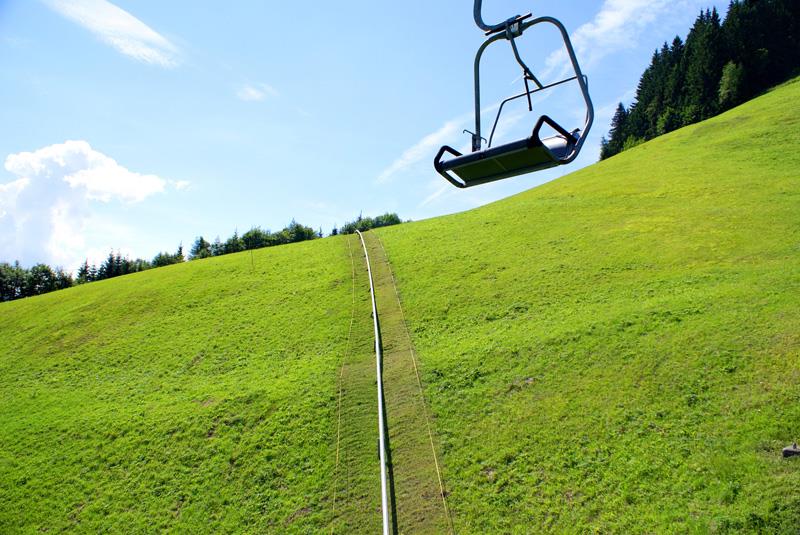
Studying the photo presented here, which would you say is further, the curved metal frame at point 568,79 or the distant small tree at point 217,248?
the distant small tree at point 217,248

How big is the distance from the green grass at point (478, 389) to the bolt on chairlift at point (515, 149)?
30.9 feet

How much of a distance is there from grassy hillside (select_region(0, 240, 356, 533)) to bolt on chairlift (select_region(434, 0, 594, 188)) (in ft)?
38.0

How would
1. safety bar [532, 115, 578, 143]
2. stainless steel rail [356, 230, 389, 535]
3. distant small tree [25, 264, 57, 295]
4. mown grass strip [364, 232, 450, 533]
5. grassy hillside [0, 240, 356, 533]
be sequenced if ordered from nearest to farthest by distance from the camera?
safety bar [532, 115, 578, 143]
stainless steel rail [356, 230, 389, 535]
mown grass strip [364, 232, 450, 533]
grassy hillside [0, 240, 356, 533]
distant small tree [25, 264, 57, 295]

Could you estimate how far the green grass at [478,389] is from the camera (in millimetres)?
12922

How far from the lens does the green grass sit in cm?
1292

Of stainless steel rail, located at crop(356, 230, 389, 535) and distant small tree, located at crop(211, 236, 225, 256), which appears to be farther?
distant small tree, located at crop(211, 236, 225, 256)

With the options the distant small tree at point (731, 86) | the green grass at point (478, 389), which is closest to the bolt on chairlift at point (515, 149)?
the green grass at point (478, 389)

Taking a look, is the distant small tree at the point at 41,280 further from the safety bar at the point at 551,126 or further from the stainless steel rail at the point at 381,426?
the safety bar at the point at 551,126

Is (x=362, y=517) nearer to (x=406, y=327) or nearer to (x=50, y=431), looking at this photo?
(x=406, y=327)

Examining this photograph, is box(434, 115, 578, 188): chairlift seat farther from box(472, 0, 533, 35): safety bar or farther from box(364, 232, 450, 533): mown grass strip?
box(364, 232, 450, 533): mown grass strip

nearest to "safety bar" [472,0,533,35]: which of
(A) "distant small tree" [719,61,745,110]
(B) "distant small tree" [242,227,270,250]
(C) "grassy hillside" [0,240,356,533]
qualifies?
(C) "grassy hillside" [0,240,356,533]

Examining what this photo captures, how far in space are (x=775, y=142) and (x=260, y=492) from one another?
194 feet

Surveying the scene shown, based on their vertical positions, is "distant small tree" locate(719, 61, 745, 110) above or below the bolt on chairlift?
above

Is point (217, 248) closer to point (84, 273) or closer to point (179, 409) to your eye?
point (84, 273)
